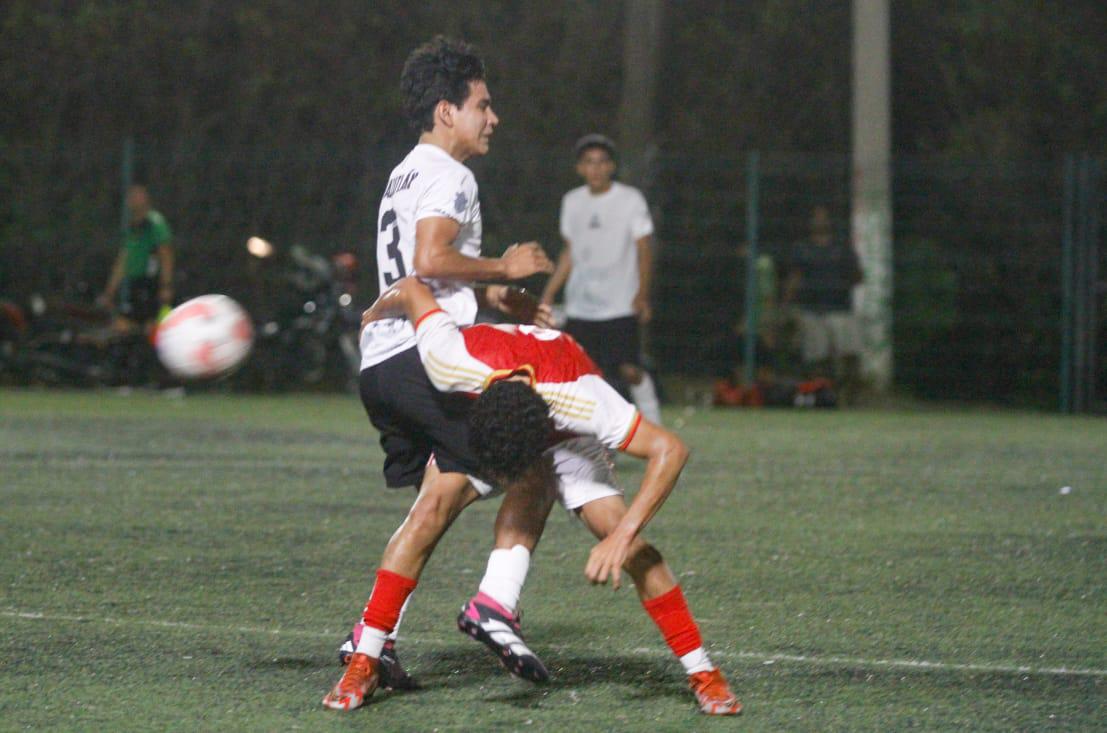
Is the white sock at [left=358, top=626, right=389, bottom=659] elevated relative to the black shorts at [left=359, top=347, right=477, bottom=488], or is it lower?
lower

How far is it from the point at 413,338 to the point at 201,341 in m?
1.09

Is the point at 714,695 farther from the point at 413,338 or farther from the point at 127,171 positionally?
the point at 127,171

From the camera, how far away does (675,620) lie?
5.02 meters

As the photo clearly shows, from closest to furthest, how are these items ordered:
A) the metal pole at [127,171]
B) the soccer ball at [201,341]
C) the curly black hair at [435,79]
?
the curly black hair at [435,79] < the soccer ball at [201,341] < the metal pole at [127,171]

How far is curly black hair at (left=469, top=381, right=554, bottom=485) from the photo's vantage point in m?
4.75

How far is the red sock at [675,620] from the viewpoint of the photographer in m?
5.02

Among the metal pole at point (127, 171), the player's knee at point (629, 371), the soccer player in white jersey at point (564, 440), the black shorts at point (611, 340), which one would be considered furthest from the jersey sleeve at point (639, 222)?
the metal pole at point (127, 171)

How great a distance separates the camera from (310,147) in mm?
28172

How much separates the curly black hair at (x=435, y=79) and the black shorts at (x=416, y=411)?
0.76 m

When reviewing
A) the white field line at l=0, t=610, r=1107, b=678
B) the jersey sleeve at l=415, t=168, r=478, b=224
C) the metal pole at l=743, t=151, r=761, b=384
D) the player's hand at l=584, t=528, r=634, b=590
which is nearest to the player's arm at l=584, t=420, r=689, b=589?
the player's hand at l=584, t=528, r=634, b=590

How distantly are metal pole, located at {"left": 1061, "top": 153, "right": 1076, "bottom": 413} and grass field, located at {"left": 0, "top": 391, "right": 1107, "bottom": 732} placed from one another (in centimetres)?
524

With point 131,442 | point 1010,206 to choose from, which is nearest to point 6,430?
point 131,442

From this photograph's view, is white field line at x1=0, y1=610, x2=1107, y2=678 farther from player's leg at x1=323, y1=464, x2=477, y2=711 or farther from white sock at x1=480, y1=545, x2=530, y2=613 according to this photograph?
player's leg at x1=323, y1=464, x2=477, y2=711

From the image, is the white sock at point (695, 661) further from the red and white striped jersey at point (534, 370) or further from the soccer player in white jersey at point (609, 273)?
the soccer player in white jersey at point (609, 273)
